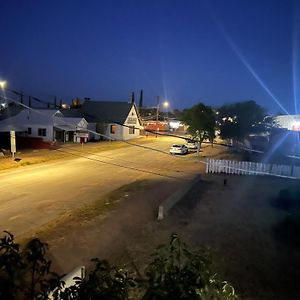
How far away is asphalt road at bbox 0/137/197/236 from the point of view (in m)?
14.9

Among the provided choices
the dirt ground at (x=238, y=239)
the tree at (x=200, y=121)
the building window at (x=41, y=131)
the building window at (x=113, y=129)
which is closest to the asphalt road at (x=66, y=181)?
the tree at (x=200, y=121)

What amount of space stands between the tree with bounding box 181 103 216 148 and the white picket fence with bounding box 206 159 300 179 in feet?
35.4

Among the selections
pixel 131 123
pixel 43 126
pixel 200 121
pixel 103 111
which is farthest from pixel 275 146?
pixel 103 111

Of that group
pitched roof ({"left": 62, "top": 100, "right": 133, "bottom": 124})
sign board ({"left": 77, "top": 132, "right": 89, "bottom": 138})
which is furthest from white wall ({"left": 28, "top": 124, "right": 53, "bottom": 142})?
pitched roof ({"left": 62, "top": 100, "right": 133, "bottom": 124})

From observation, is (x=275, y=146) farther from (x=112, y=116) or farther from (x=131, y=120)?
(x=112, y=116)

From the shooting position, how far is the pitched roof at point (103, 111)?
62.1 m

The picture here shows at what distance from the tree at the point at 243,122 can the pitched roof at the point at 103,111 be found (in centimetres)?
2242

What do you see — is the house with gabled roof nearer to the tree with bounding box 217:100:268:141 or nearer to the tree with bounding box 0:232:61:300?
the tree with bounding box 217:100:268:141

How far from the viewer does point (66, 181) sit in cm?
2258

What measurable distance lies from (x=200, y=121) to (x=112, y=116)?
28633mm

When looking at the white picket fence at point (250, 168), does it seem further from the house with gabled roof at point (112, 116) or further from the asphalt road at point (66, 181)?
Result: the house with gabled roof at point (112, 116)

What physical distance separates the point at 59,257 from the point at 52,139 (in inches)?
1486

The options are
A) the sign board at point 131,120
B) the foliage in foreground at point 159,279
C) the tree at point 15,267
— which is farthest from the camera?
the sign board at point 131,120

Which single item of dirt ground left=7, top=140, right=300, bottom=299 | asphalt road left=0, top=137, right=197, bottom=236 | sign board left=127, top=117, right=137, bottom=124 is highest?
sign board left=127, top=117, right=137, bottom=124
